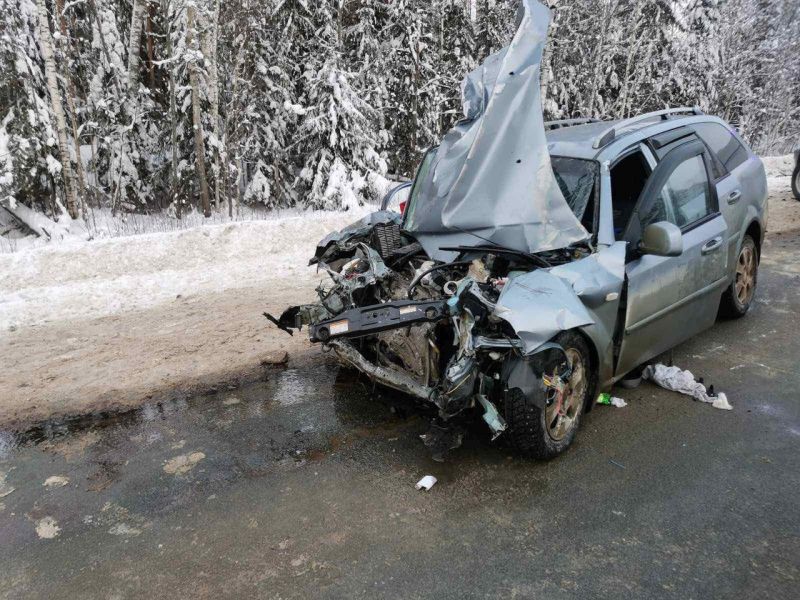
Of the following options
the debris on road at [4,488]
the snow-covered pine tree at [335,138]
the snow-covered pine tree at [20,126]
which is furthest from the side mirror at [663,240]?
the snow-covered pine tree at [20,126]

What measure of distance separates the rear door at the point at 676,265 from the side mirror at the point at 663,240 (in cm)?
19

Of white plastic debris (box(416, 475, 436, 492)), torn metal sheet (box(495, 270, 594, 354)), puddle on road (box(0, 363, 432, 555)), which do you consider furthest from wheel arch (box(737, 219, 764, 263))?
white plastic debris (box(416, 475, 436, 492))

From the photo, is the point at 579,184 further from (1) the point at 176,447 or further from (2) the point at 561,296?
(1) the point at 176,447

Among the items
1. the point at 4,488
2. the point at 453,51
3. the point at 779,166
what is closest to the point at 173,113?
the point at 453,51

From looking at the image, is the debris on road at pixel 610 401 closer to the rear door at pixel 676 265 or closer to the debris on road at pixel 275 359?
the rear door at pixel 676 265

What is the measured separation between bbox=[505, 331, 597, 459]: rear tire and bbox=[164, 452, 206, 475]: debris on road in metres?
2.18

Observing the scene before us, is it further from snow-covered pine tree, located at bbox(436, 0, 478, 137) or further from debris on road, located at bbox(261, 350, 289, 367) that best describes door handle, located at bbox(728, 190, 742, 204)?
snow-covered pine tree, located at bbox(436, 0, 478, 137)

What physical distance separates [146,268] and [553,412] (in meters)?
7.71

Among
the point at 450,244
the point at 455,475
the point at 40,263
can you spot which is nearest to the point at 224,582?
the point at 455,475

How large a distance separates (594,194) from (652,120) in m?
1.45

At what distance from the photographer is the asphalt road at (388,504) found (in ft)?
9.09

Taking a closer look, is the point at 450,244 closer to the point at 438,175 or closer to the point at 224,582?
the point at 438,175

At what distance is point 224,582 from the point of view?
278cm

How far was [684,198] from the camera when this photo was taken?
181 inches
